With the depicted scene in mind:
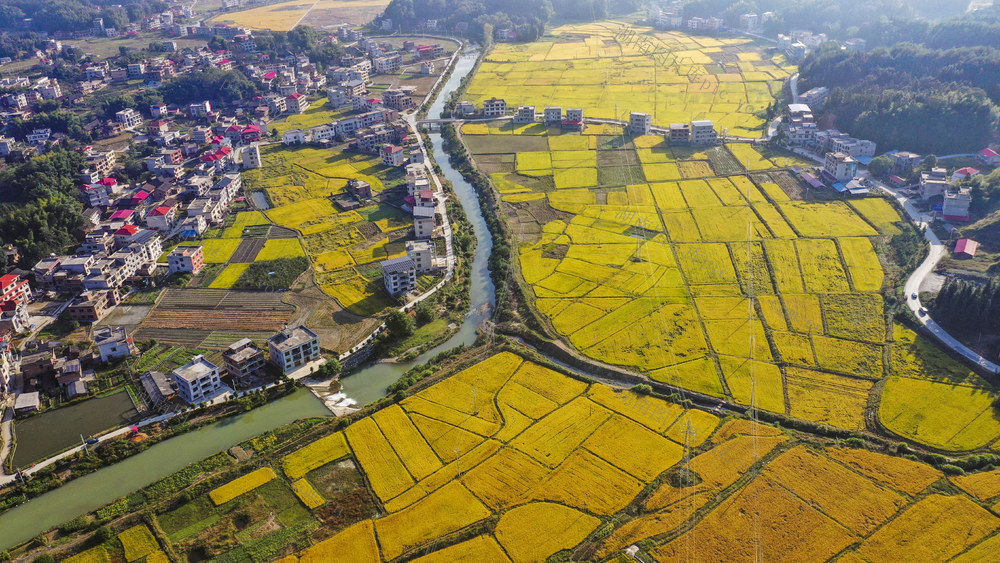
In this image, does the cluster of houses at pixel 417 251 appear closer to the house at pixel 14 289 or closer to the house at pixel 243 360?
the house at pixel 243 360

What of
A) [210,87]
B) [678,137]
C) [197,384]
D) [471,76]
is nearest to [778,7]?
[471,76]

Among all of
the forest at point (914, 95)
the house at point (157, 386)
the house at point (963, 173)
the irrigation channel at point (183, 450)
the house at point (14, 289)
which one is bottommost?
the irrigation channel at point (183, 450)

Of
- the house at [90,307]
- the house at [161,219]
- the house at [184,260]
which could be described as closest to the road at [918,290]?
the house at [184,260]

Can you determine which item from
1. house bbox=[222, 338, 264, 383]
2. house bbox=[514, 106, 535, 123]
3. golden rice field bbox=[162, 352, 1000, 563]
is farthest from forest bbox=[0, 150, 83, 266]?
house bbox=[514, 106, 535, 123]

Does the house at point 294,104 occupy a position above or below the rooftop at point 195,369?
below

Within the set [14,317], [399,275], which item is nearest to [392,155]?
[399,275]

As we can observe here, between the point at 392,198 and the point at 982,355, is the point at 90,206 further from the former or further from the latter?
the point at 982,355
